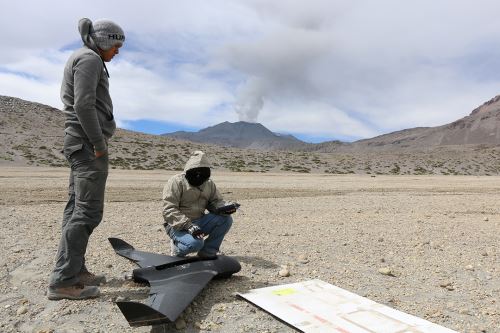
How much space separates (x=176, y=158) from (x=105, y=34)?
47.0 metres

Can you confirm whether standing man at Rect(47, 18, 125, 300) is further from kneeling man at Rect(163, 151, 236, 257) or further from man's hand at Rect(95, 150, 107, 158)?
kneeling man at Rect(163, 151, 236, 257)

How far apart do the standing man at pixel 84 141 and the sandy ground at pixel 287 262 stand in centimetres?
36

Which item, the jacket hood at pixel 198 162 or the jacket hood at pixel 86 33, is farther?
the jacket hood at pixel 198 162

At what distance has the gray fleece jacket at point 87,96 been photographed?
14.2ft

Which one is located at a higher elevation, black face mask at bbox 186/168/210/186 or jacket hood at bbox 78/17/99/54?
jacket hood at bbox 78/17/99/54

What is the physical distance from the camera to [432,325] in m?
4.07

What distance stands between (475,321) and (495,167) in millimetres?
69816

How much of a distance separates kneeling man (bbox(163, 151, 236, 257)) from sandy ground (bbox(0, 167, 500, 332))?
0.57m

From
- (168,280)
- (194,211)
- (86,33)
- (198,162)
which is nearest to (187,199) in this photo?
(194,211)

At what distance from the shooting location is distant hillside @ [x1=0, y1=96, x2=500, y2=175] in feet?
147

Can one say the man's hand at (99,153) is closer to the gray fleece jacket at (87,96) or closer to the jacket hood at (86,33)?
the gray fleece jacket at (87,96)

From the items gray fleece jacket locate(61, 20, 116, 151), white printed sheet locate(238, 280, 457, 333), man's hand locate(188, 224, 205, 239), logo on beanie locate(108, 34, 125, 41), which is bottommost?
white printed sheet locate(238, 280, 457, 333)

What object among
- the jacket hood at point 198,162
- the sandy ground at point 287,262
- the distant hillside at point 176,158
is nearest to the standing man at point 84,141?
the sandy ground at point 287,262

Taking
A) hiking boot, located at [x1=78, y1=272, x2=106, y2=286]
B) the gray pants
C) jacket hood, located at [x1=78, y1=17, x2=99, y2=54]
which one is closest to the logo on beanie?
jacket hood, located at [x1=78, y1=17, x2=99, y2=54]
